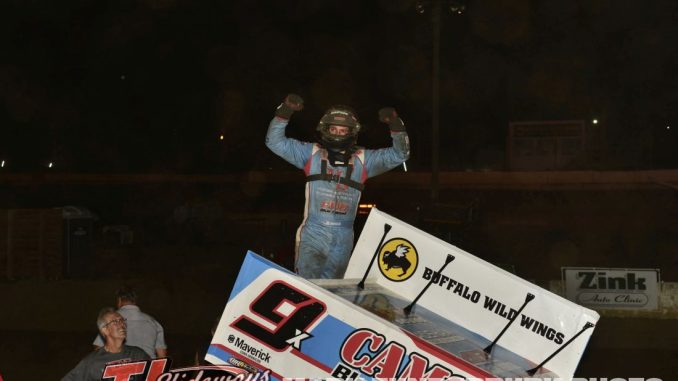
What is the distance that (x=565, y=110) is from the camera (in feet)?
183

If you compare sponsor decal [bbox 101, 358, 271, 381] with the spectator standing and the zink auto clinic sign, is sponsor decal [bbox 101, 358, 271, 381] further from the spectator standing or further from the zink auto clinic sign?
the zink auto clinic sign

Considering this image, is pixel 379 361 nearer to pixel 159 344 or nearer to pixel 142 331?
pixel 142 331

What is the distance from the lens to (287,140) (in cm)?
514

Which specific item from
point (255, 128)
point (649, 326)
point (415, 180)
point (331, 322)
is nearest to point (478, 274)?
point (331, 322)

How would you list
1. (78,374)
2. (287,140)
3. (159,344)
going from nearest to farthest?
(78,374) < (287,140) < (159,344)

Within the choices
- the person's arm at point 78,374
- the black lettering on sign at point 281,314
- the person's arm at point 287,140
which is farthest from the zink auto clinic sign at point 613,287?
the black lettering on sign at point 281,314

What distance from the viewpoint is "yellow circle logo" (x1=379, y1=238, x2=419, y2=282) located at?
12.0 feet

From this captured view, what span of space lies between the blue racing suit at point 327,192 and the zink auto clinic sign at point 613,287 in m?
8.85

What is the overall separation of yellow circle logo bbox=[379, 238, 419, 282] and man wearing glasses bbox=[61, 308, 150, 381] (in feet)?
6.37

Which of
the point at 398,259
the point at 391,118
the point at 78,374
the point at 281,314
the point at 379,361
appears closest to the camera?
the point at 379,361

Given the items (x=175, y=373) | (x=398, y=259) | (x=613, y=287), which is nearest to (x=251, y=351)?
(x=175, y=373)

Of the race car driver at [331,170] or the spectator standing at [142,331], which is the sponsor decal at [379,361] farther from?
the spectator standing at [142,331]

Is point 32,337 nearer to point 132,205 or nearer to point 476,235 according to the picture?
point 476,235

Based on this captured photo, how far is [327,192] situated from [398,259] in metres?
1.44
